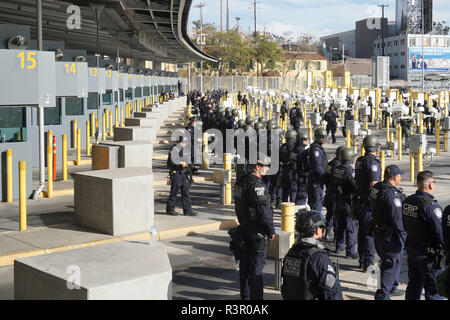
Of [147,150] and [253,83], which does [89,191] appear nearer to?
[147,150]

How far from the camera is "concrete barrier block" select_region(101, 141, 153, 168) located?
14.1 meters

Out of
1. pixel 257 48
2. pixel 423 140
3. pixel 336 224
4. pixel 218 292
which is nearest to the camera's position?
pixel 218 292

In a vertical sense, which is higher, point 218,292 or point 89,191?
point 89,191

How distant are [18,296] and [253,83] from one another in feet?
233

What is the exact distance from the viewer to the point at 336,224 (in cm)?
1047

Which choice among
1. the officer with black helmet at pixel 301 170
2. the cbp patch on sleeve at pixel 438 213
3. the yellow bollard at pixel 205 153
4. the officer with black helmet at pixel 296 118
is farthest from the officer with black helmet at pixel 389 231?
the officer with black helmet at pixel 296 118

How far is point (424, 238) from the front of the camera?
22.1 ft

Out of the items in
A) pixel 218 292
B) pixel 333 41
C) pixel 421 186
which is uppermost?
pixel 333 41

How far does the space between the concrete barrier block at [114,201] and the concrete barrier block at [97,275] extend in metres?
4.19

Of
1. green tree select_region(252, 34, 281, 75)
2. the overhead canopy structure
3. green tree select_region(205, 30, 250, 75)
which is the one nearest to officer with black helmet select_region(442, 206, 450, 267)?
the overhead canopy structure

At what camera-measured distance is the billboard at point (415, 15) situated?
363 feet

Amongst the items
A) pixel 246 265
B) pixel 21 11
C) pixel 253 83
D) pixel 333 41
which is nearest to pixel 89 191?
pixel 246 265

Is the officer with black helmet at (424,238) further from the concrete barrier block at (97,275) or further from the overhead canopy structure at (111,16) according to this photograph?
the overhead canopy structure at (111,16)

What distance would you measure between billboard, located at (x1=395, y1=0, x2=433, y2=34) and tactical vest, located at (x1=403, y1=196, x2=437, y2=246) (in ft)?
360
